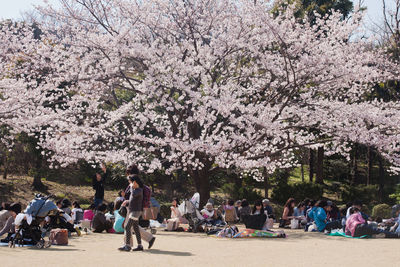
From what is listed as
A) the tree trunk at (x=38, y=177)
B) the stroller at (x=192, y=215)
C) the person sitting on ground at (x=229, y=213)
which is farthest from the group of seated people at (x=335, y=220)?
the tree trunk at (x=38, y=177)

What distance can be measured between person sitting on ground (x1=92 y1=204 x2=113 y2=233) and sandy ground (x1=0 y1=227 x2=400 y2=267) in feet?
4.53

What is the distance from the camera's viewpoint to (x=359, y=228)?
1067cm

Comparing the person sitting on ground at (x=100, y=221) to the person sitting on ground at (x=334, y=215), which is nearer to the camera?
the person sitting on ground at (x=100, y=221)

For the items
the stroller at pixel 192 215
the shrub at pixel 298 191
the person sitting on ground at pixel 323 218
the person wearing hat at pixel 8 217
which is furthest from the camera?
the shrub at pixel 298 191

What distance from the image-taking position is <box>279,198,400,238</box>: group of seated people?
423 inches

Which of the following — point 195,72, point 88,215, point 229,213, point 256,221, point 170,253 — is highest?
point 195,72

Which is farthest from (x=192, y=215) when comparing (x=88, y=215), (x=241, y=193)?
(x=241, y=193)

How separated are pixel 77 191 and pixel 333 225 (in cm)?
1602

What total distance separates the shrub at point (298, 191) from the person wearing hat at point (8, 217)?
1580 cm

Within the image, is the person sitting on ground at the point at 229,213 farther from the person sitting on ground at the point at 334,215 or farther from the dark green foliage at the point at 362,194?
the dark green foliage at the point at 362,194

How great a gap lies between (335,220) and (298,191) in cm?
1078

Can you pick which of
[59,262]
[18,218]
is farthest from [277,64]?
[59,262]

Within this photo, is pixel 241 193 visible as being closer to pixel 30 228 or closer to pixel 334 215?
pixel 334 215

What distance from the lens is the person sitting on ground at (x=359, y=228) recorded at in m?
10.7
